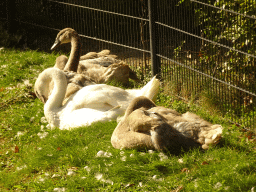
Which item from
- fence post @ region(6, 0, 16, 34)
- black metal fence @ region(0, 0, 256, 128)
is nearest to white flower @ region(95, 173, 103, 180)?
black metal fence @ region(0, 0, 256, 128)

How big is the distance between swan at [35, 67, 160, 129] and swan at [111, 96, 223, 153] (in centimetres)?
87

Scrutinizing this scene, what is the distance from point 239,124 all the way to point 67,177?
99.8 inches

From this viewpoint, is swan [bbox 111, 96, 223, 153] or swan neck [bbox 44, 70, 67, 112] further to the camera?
swan neck [bbox 44, 70, 67, 112]

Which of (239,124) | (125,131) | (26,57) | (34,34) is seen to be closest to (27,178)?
(125,131)

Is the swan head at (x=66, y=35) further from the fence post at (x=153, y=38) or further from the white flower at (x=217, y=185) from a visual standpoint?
the white flower at (x=217, y=185)

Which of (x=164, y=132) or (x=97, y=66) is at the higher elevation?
(x=164, y=132)

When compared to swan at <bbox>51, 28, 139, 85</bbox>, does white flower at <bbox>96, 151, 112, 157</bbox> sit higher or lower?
lower

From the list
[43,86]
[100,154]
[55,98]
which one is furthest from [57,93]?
[100,154]

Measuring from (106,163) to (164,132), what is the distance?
700 mm

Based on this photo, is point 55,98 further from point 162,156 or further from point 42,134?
point 162,156

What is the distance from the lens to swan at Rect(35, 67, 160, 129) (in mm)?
5578

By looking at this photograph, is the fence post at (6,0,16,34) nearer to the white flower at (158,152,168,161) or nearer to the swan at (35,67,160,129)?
the swan at (35,67,160,129)

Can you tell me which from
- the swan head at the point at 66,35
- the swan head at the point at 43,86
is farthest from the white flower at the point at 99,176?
the swan head at the point at 66,35

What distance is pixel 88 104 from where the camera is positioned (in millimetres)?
5672
